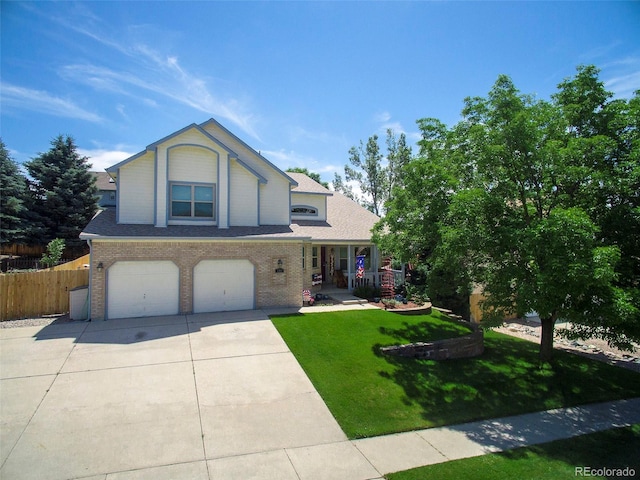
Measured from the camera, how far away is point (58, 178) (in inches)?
1062

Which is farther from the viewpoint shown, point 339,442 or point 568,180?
point 568,180

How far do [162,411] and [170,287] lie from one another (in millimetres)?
7474

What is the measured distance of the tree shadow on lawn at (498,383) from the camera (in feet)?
27.2

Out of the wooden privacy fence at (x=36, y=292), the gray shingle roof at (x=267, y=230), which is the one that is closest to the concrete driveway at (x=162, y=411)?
the wooden privacy fence at (x=36, y=292)

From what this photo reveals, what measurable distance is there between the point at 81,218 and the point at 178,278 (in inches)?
727

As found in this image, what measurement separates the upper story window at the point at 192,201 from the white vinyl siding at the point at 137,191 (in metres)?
0.93

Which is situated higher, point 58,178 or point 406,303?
point 58,178

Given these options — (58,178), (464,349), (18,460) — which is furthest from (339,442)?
(58,178)

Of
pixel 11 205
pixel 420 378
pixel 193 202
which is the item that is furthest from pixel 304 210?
pixel 11 205

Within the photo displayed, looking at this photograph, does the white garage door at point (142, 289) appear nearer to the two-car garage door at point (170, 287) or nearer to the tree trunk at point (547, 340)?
the two-car garage door at point (170, 287)

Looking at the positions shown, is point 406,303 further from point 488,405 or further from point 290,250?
point 488,405

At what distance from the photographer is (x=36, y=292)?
13703 mm

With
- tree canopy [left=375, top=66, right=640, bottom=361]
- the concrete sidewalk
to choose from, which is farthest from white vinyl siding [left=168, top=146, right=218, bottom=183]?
tree canopy [left=375, top=66, right=640, bottom=361]

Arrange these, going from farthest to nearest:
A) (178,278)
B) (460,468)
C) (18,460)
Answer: (178,278) < (460,468) < (18,460)
